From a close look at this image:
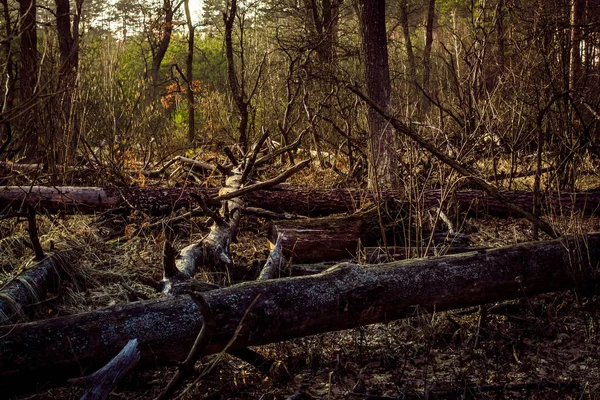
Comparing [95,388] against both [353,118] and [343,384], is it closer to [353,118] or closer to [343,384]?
[343,384]

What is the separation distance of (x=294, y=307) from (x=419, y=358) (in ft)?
2.78

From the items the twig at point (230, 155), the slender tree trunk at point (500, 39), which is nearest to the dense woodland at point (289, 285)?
the twig at point (230, 155)

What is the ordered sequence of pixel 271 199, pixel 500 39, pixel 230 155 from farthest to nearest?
pixel 500 39
pixel 230 155
pixel 271 199

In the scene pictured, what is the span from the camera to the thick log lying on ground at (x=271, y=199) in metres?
5.90

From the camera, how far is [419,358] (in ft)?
11.0

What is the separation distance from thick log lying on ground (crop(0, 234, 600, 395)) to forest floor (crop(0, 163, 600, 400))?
196 millimetres

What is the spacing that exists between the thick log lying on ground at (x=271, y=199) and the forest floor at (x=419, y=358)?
4.13 ft

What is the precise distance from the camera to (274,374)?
3.15 metres

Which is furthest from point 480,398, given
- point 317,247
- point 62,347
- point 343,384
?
point 317,247

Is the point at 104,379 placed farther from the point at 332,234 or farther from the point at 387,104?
the point at 387,104

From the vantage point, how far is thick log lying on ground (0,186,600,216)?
590cm

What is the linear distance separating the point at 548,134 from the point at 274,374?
14.8ft

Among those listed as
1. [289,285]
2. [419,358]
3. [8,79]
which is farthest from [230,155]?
[419,358]

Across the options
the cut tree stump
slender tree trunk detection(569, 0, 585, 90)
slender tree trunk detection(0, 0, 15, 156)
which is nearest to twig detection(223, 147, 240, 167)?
the cut tree stump
